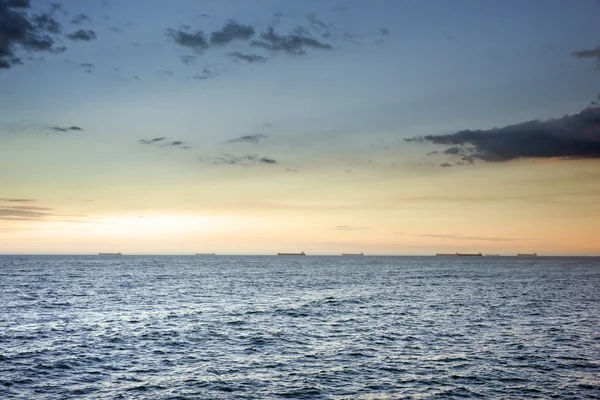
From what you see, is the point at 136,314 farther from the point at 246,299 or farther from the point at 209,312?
the point at 246,299

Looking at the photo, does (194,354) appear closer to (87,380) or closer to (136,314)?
(87,380)

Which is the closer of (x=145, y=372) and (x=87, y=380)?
(x=87, y=380)

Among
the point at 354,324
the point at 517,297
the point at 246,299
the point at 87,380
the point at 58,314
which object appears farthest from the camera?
the point at 517,297

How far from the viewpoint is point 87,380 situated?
3822cm

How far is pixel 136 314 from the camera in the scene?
72875 millimetres

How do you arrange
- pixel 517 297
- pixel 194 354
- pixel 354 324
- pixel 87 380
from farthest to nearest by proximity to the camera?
1. pixel 517 297
2. pixel 354 324
3. pixel 194 354
4. pixel 87 380

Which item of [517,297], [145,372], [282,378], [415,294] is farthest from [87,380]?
[517,297]

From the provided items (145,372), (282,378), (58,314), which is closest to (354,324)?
(282,378)

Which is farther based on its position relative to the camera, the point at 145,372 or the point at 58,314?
the point at 58,314

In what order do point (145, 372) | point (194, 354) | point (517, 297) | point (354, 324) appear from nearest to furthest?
point (145, 372) → point (194, 354) → point (354, 324) → point (517, 297)

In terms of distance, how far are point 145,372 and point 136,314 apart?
113 ft

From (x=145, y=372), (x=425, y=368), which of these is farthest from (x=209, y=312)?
(x=425, y=368)

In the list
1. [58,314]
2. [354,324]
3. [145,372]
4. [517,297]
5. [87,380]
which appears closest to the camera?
[87,380]

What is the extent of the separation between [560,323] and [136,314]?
60958 millimetres
